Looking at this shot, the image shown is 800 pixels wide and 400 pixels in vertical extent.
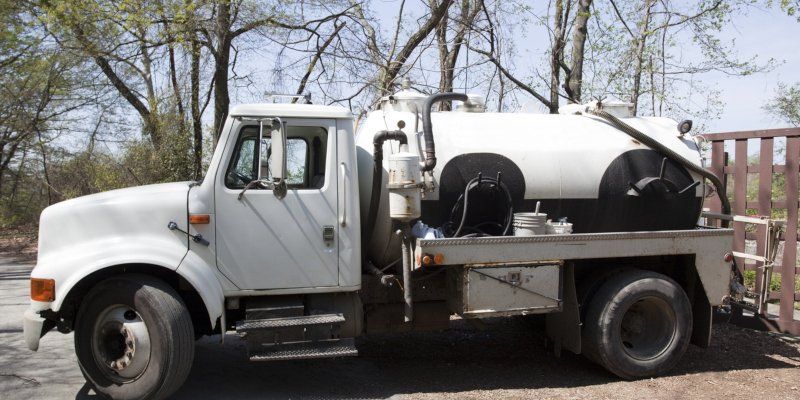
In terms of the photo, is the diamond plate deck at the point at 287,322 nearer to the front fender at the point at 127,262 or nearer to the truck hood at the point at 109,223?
the front fender at the point at 127,262

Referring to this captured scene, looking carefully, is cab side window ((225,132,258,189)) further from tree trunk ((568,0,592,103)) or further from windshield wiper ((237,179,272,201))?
tree trunk ((568,0,592,103))

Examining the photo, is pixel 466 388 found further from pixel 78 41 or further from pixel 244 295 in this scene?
pixel 78 41

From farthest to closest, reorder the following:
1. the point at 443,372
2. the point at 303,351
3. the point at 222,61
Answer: the point at 222,61, the point at 443,372, the point at 303,351

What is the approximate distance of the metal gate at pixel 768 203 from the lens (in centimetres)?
677

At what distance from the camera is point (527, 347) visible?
6.69m

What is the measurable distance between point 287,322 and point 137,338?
1.13m

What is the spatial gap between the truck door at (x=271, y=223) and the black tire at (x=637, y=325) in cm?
246

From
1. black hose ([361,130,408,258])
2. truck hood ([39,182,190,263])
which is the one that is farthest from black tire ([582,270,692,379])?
truck hood ([39,182,190,263])

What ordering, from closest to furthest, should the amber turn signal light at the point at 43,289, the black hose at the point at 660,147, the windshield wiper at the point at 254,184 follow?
the amber turn signal light at the point at 43,289 → the windshield wiper at the point at 254,184 → the black hose at the point at 660,147

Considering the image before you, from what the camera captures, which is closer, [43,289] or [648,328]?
[43,289]

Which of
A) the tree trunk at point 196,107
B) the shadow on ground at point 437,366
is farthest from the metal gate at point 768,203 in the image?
the tree trunk at point 196,107

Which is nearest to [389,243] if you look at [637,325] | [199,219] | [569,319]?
[199,219]

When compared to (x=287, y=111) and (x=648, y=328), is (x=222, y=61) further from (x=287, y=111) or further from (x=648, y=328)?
(x=648, y=328)

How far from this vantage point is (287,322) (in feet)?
15.9
